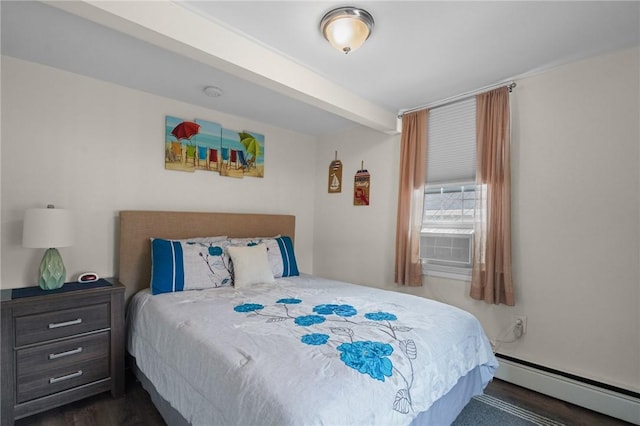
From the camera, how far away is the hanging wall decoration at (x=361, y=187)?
3404mm

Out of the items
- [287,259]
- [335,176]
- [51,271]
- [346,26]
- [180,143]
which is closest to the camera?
[346,26]

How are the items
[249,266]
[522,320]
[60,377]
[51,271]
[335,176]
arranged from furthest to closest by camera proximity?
A: [335,176], [249,266], [522,320], [51,271], [60,377]

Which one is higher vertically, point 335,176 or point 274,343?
point 335,176

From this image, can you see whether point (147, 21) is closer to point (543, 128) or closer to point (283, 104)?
point (283, 104)

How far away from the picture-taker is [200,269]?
2.43 m

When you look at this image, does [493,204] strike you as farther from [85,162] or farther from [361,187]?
A: [85,162]

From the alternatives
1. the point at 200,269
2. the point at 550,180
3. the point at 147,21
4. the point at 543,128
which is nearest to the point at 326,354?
the point at 200,269

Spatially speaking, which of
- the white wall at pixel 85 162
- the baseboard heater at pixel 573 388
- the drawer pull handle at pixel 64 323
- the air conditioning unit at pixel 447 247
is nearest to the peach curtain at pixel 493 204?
the air conditioning unit at pixel 447 247

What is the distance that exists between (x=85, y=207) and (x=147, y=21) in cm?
162

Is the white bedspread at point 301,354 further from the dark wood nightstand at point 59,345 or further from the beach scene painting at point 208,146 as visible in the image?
the beach scene painting at point 208,146

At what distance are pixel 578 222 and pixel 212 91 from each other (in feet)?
9.84

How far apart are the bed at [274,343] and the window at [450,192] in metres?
0.75

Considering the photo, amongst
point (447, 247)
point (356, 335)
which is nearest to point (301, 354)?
point (356, 335)

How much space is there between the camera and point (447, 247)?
2.72m
